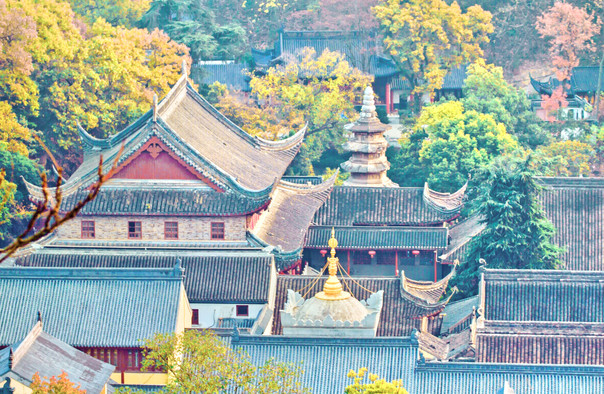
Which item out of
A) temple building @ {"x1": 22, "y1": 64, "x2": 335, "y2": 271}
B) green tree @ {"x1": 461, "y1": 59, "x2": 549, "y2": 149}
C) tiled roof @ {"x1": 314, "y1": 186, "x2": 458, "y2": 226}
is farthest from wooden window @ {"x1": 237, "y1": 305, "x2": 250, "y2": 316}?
green tree @ {"x1": 461, "y1": 59, "x2": 549, "y2": 149}

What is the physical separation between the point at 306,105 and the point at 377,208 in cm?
1396

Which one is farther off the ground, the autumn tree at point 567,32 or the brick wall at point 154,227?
the autumn tree at point 567,32

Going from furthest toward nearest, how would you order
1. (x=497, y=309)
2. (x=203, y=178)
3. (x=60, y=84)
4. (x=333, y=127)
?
(x=333, y=127)
(x=60, y=84)
(x=203, y=178)
(x=497, y=309)

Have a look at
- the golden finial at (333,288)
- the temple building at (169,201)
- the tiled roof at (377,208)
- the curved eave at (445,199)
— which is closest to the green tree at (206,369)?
the golden finial at (333,288)

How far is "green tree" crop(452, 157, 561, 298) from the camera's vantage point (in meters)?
46.6

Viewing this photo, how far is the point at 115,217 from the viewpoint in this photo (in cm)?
4281

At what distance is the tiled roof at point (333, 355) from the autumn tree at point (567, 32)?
136 ft

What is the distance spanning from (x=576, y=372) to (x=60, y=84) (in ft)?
118

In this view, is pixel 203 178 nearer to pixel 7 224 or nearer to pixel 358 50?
pixel 7 224

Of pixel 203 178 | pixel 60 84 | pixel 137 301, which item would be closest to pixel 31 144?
pixel 60 84

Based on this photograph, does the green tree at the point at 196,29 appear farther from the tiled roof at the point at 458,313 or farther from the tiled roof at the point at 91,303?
the tiled roof at the point at 91,303

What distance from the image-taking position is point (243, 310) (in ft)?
133

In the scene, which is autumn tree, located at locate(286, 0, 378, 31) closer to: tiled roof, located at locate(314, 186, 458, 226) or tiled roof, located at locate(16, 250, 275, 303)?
tiled roof, located at locate(314, 186, 458, 226)

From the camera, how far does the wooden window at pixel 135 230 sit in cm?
4286
